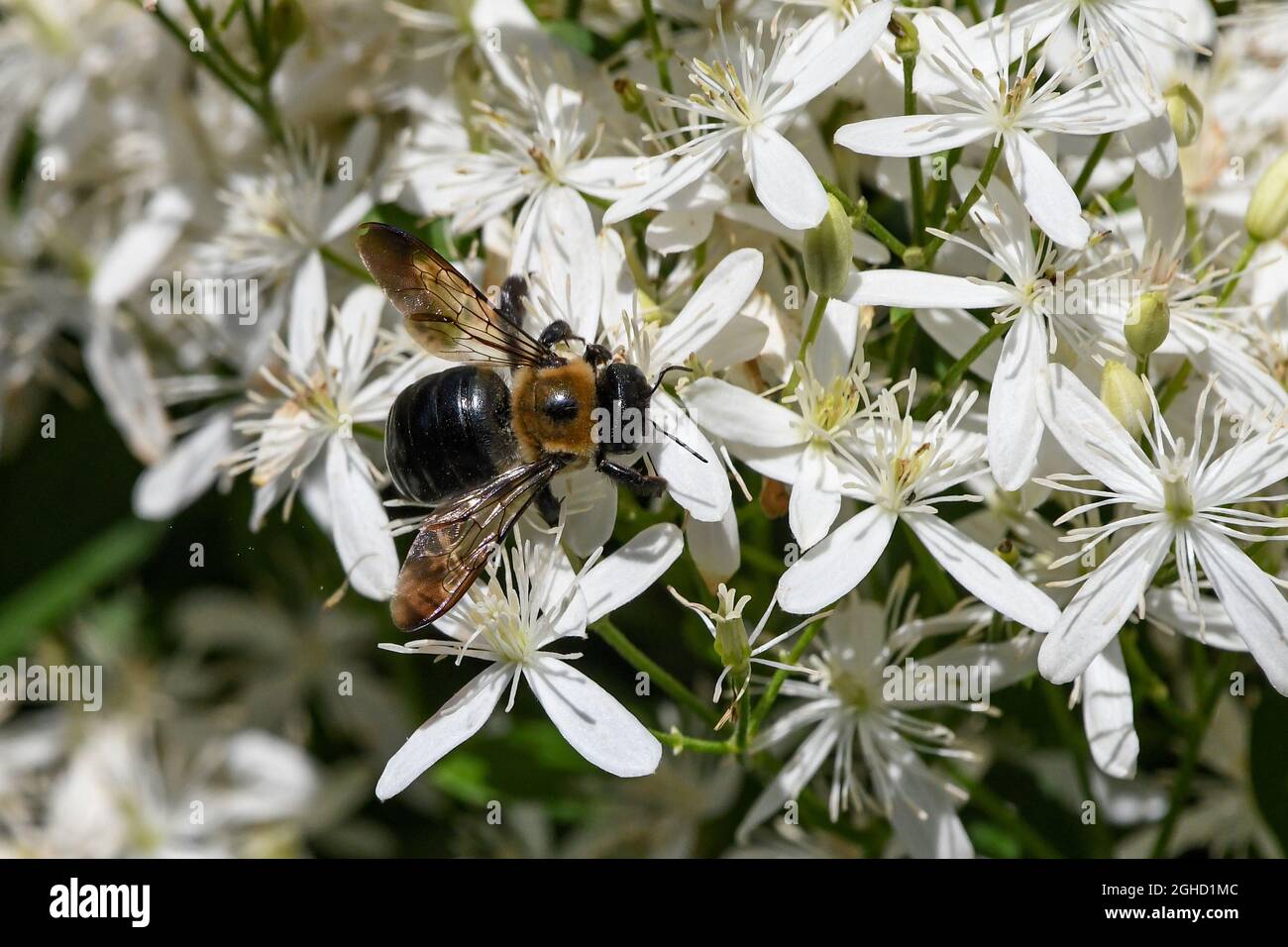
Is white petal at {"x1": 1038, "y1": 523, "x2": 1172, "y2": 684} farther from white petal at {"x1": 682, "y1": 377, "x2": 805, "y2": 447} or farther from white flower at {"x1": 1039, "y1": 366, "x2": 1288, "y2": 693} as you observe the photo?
white petal at {"x1": 682, "y1": 377, "x2": 805, "y2": 447}

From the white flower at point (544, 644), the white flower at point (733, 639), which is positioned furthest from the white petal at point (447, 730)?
the white flower at point (733, 639)

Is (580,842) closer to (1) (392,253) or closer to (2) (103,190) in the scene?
(1) (392,253)

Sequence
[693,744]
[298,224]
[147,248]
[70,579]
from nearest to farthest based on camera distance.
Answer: [693,744] → [298,224] → [147,248] → [70,579]

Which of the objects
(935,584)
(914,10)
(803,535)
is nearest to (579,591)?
(803,535)

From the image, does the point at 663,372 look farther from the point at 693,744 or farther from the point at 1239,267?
the point at 1239,267

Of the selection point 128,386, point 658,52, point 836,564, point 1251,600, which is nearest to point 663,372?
point 836,564
